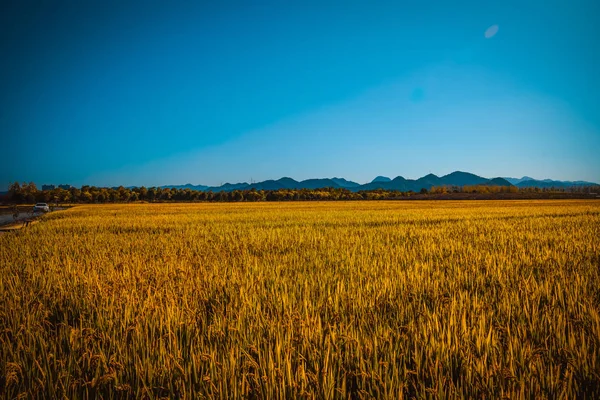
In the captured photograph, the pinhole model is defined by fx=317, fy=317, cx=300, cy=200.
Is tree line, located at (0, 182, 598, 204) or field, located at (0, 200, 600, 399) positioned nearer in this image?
A: field, located at (0, 200, 600, 399)

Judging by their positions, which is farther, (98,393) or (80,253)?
(80,253)

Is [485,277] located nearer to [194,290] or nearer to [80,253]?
[194,290]

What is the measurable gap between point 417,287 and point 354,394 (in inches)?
98.6

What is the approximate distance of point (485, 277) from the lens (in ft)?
16.3

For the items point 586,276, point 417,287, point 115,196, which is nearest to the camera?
point 417,287

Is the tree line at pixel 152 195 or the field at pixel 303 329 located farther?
the tree line at pixel 152 195

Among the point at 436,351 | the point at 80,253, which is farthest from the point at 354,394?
the point at 80,253

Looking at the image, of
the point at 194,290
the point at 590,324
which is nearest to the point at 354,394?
the point at 590,324

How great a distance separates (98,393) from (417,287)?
3588 mm

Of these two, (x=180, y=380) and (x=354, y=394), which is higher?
(x=180, y=380)

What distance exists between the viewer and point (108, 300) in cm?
379

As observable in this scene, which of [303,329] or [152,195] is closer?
[303,329]

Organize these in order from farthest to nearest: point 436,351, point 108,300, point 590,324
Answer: point 108,300 → point 590,324 → point 436,351

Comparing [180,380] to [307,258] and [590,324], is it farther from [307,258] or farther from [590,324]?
[307,258]
